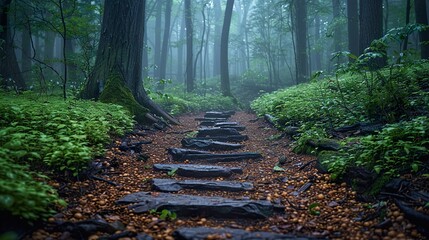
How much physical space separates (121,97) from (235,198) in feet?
16.9

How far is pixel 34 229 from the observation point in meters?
2.40

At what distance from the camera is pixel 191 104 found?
47.0 feet

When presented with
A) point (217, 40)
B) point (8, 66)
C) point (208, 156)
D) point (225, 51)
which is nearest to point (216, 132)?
point (208, 156)

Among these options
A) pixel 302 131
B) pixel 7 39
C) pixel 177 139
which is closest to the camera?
pixel 302 131

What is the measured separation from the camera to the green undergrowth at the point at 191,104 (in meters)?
12.3

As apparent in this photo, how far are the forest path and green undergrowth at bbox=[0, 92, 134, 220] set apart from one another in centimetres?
25

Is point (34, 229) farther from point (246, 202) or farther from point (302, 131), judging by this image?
point (302, 131)

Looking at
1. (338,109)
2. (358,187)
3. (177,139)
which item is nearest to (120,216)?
(358,187)

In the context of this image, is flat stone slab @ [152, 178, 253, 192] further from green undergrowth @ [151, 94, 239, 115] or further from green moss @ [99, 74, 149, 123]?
green undergrowth @ [151, 94, 239, 115]

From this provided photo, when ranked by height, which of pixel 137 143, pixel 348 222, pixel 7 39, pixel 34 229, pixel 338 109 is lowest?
pixel 348 222

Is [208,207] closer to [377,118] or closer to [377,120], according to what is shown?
[377,120]

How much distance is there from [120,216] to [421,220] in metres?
2.98

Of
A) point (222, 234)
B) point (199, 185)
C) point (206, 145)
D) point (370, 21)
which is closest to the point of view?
point (222, 234)

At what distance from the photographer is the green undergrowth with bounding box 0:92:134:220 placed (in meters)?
2.34
